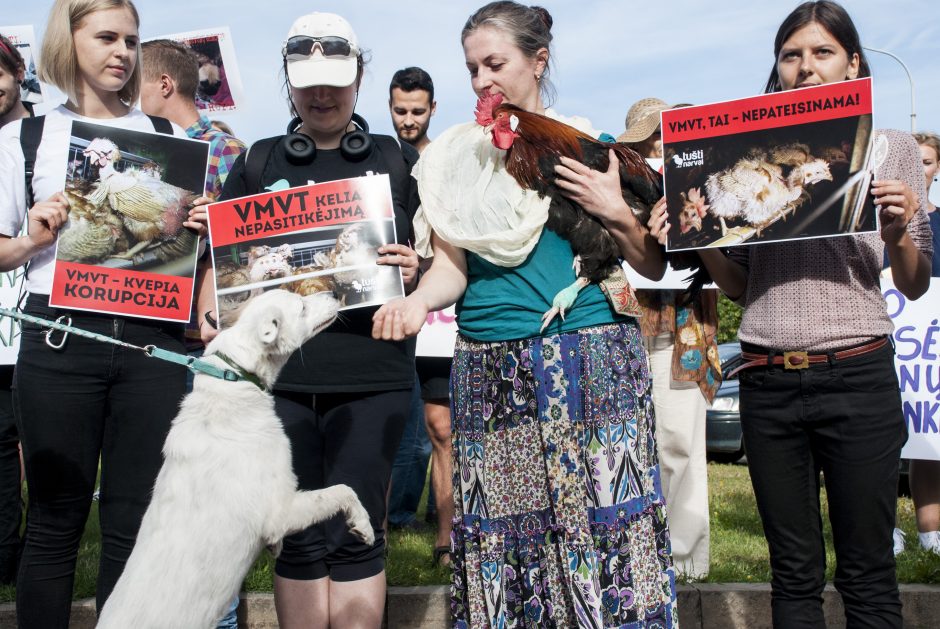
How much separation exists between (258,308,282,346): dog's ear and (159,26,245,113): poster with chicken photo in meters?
4.94

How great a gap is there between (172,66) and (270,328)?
10.3 ft

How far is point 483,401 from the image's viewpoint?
329cm

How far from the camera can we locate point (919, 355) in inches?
238

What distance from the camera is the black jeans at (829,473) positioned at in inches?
126

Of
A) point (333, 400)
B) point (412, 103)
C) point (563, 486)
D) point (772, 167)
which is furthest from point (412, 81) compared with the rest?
point (563, 486)

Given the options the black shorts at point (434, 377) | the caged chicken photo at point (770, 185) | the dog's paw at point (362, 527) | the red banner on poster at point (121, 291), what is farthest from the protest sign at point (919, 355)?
the red banner on poster at point (121, 291)

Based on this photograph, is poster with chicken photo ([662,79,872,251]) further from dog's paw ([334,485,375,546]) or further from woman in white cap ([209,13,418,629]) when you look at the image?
dog's paw ([334,485,375,546])

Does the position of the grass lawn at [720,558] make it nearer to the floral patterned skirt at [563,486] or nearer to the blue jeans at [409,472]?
the blue jeans at [409,472]

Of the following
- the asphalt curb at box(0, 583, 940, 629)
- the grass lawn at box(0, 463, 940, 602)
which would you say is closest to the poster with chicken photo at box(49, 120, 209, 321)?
the asphalt curb at box(0, 583, 940, 629)

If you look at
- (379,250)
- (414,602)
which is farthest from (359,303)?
(414,602)

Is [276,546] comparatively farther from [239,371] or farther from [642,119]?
[642,119]

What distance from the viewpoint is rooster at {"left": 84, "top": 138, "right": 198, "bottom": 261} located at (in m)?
3.51

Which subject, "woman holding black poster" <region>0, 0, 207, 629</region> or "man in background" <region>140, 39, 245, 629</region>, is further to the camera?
"man in background" <region>140, 39, 245, 629</region>

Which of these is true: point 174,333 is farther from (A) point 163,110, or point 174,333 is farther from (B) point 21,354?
(A) point 163,110
